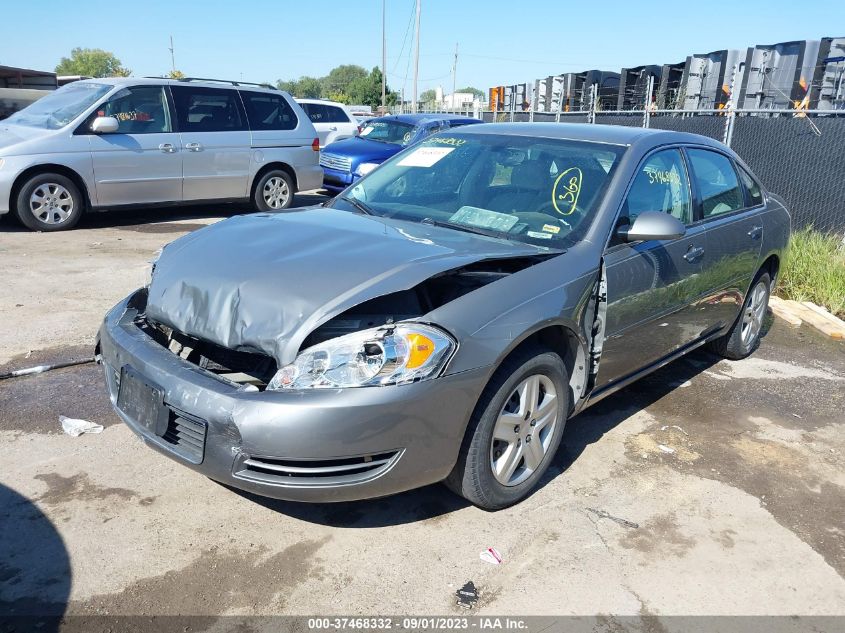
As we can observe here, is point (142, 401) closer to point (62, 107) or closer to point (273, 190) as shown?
point (62, 107)

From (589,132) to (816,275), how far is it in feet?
15.1

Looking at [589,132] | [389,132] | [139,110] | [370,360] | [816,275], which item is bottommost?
[816,275]

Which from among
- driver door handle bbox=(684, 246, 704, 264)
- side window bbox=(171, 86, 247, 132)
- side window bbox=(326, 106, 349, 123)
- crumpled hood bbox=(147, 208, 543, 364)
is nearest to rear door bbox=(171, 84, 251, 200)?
side window bbox=(171, 86, 247, 132)

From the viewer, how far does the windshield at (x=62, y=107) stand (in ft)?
28.6

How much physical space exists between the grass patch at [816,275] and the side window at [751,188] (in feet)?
7.11

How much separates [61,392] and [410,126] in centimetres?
982

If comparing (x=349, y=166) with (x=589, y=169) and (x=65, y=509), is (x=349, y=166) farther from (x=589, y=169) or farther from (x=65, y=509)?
(x=65, y=509)

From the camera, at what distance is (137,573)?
270 cm

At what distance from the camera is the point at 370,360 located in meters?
2.67

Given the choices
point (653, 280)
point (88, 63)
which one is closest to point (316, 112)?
point (653, 280)

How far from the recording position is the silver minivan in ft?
27.7

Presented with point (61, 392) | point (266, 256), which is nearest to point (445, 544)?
point (266, 256)

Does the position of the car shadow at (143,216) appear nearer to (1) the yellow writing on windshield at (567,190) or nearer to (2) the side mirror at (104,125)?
(2) the side mirror at (104,125)

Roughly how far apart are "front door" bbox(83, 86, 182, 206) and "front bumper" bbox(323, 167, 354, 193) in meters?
3.30
